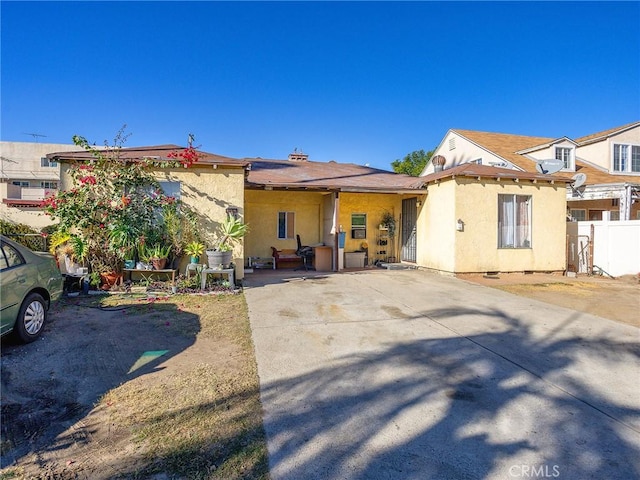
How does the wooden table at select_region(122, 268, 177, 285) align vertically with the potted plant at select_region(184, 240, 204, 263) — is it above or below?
below

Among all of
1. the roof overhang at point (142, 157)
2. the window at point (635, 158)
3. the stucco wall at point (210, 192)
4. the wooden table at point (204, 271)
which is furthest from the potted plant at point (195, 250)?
the window at point (635, 158)

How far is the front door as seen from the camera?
13062mm

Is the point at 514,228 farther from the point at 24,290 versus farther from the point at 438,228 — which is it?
the point at 24,290

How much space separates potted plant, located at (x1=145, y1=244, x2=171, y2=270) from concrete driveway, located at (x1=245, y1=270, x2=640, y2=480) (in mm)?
3210

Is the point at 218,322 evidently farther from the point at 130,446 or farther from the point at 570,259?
the point at 570,259

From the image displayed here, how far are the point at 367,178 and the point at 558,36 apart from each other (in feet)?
26.7

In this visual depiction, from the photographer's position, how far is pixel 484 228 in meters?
10.8

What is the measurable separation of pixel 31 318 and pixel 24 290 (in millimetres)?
390

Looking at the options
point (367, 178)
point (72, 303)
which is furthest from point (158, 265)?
point (367, 178)

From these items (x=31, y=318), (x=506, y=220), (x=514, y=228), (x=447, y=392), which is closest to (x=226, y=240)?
(x=31, y=318)

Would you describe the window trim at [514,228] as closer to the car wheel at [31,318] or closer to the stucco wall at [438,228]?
the stucco wall at [438,228]

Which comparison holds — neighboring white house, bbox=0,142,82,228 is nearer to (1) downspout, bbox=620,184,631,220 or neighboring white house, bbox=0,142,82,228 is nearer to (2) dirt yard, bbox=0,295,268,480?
(2) dirt yard, bbox=0,295,268,480

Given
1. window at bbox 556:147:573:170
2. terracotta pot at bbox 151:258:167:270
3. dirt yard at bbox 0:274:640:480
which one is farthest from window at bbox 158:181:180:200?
window at bbox 556:147:573:170

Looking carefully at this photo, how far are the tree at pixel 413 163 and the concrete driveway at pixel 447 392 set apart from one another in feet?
105
